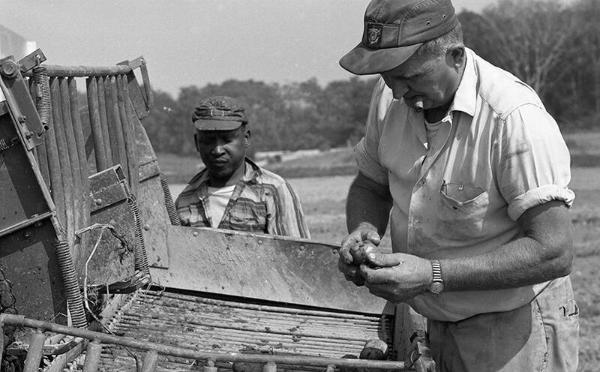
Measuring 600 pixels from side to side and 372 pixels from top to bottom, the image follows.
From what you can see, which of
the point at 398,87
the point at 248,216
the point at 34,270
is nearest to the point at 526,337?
the point at 398,87

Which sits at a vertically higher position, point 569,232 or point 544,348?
point 569,232

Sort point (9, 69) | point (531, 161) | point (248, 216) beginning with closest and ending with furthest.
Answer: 1. point (531, 161)
2. point (9, 69)
3. point (248, 216)

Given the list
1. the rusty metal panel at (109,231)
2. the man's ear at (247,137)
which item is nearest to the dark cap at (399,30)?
the rusty metal panel at (109,231)

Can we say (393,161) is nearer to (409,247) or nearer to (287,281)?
(409,247)

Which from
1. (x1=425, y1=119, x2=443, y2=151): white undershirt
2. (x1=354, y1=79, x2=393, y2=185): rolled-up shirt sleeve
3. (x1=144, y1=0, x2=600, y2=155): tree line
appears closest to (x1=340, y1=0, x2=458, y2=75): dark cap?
(x1=425, y1=119, x2=443, y2=151): white undershirt

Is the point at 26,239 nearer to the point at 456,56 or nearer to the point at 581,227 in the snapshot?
the point at 456,56

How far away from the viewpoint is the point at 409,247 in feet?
11.1

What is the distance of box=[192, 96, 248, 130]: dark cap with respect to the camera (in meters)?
5.87

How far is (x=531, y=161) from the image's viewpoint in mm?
2973

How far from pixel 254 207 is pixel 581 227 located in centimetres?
1052

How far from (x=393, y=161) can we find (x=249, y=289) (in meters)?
1.81

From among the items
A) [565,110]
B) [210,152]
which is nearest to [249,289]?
[210,152]

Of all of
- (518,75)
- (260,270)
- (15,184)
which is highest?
(15,184)

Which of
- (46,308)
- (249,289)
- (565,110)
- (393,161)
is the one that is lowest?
(565,110)
